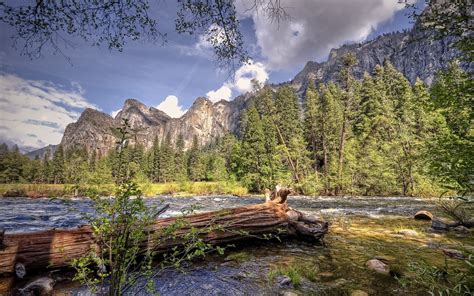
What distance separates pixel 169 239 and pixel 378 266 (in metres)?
4.38

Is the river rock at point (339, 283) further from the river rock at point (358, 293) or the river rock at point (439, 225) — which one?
the river rock at point (439, 225)

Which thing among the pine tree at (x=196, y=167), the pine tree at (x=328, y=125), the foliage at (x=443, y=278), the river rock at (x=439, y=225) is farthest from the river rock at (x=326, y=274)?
the pine tree at (x=196, y=167)

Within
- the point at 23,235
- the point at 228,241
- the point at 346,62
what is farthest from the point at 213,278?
the point at 346,62

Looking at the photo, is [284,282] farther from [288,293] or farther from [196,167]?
[196,167]

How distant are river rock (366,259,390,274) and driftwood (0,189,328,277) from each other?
1.96m

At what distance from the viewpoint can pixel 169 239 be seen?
572 centimetres

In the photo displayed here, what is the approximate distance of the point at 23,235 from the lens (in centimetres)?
488

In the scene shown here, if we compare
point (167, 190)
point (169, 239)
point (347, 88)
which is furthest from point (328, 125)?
point (169, 239)

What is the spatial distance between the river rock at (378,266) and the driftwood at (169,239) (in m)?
1.96

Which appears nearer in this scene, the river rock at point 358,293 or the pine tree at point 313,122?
the river rock at point 358,293

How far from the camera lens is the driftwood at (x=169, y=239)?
4543mm

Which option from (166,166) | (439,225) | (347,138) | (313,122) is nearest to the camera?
(439,225)

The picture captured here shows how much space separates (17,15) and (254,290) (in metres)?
5.16

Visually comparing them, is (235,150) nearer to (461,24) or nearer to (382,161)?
(382,161)
